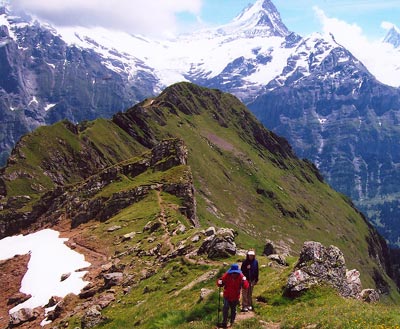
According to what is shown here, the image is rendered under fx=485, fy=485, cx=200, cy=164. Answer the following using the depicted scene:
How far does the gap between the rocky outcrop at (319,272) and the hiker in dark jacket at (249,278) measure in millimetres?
2896

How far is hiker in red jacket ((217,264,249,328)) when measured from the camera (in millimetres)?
29125

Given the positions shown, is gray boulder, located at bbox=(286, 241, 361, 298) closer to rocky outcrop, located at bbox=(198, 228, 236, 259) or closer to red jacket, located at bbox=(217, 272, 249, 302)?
red jacket, located at bbox=(217, 272, 249, 302)

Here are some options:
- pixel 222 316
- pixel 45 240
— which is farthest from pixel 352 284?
pixel 45 240

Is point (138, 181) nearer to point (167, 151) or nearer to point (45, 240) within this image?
point (167, 151)

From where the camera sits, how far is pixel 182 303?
121 feet

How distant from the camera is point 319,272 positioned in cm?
3400

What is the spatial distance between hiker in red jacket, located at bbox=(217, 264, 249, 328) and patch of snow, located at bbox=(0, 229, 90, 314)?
96.1ft

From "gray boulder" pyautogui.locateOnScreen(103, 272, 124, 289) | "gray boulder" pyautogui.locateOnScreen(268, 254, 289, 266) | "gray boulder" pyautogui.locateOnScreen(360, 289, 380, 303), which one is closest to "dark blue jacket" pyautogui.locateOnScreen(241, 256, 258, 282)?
"gray boulder" pyautogui.locateOnScreen(360, 289, 380, 303)

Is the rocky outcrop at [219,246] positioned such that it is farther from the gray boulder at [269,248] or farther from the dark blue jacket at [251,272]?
the gray boulder at [269,248]

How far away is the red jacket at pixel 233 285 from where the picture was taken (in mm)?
29219

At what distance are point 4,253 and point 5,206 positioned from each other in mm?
106214

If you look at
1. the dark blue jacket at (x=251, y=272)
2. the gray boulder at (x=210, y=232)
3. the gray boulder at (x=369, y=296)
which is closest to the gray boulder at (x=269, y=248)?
the gray boulder at (x=210, y=232)

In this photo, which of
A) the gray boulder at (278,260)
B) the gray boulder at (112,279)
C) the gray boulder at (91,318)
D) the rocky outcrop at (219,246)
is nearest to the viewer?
the gray boulder at (91,318)

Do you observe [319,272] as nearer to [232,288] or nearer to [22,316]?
[232,288]
